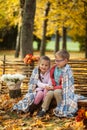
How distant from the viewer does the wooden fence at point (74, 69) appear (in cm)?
1098

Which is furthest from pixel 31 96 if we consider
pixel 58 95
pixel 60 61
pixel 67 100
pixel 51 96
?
pixel 60 61

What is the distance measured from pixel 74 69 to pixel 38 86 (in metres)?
2.70

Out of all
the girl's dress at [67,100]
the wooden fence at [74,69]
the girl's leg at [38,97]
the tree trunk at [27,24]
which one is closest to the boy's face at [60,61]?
the girl's dress at [67,100]

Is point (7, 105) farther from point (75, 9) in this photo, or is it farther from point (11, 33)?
point (11, 33)

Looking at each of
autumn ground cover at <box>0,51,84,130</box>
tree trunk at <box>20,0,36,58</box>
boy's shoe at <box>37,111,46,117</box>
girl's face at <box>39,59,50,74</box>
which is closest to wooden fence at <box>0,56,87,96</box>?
tree trunk at <box>20,0,36,58</box>

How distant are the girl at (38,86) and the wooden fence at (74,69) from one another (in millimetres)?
2020

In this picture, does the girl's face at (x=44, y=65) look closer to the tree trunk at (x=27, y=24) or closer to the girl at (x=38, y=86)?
the girl at (x=38, y=86)

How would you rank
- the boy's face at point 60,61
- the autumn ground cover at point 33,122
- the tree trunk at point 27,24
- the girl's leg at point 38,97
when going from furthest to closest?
the tree trunk at point 27,24, the girl's leg at point 38,97, the boy's face at point 60,61, the autumn ground cover at point 33,122

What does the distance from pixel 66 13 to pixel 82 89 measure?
48.4 feet

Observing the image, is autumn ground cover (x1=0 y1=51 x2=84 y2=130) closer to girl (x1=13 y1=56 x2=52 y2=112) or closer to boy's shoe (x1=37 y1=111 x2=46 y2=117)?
boy's shoe (x1=37 y1=111 x2=46 y2=117)

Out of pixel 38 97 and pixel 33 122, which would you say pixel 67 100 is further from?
pixel 33 122

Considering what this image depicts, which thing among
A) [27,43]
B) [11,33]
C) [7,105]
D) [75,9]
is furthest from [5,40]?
[7,105]

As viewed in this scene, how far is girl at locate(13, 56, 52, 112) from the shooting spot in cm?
874

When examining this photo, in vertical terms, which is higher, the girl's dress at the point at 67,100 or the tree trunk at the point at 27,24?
the tree trunk at the point at 27,24
